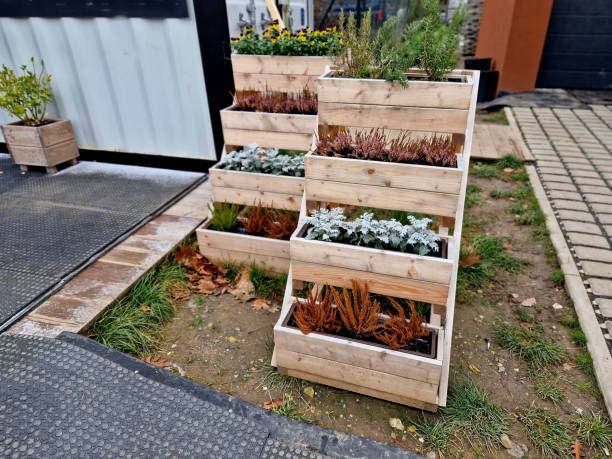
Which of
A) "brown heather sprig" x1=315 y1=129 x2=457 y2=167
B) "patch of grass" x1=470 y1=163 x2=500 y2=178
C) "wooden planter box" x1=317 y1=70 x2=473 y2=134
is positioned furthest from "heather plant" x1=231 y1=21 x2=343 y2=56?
"patch of grass" x1=470 y1=163 x2=500 y2=178

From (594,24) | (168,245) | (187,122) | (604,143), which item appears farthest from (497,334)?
(594,24)

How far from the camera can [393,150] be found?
8.49 ft

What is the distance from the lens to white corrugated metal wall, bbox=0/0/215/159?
4.36 m

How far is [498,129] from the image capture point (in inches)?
256

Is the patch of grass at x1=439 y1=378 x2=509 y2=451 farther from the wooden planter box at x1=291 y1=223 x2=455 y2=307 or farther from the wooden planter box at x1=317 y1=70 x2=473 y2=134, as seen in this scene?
the wooden planter box at x1=317 y1=70 x2=473 y2=134

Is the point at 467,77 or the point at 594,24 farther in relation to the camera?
the point at 594,24

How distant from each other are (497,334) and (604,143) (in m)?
4.44

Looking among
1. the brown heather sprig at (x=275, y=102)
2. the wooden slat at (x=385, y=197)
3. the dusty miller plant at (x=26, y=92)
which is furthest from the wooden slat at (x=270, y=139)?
the dusty miller plant at (x=26, y=92)

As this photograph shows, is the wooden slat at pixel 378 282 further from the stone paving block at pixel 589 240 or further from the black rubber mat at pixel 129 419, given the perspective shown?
the stone paving block at pixel 589 240

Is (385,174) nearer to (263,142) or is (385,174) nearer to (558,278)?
(263,142)

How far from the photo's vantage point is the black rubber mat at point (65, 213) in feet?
10.4

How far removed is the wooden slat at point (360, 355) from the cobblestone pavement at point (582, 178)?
4.55 ft

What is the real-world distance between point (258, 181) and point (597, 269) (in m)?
2.80

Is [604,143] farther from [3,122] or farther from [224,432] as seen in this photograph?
[3,122]
